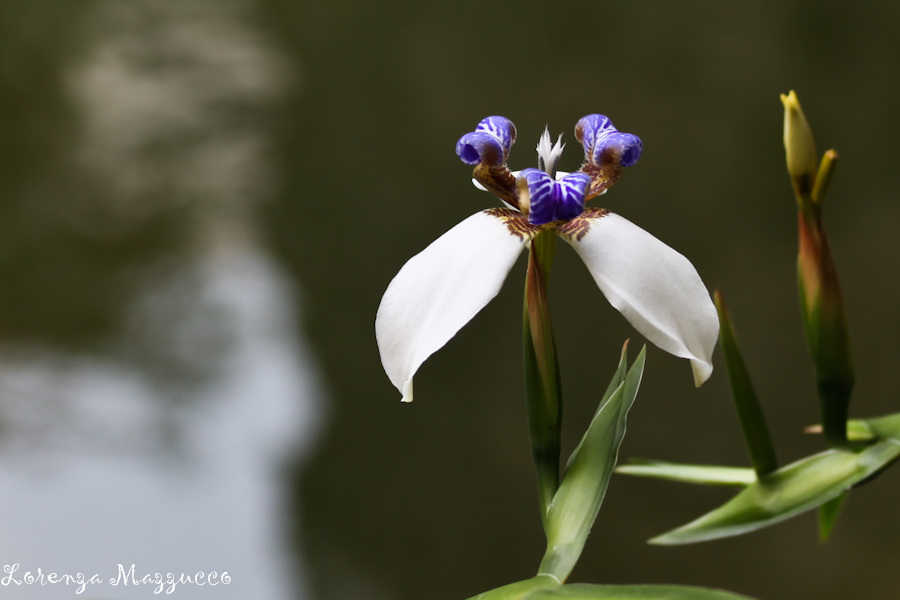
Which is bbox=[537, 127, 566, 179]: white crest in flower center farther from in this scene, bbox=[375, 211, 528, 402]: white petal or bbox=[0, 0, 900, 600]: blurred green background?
bbox=[0, 0, 900, 600]: blurred green background

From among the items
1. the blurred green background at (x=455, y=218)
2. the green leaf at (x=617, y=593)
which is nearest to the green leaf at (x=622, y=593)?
the green leaf at (x=617, y=593)

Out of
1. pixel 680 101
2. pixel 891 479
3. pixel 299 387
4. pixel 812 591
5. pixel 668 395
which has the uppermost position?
pixel 680 101

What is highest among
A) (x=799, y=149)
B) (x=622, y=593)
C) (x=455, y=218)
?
(x=455, y=218)

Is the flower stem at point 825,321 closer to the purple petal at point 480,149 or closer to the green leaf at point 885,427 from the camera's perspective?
the green leaf at point 885,427

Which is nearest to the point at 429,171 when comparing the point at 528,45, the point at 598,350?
the point at 528,45

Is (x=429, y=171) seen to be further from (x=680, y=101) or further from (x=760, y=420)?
(x=760, y=420)

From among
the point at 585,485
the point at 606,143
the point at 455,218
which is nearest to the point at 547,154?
the point at 606,143

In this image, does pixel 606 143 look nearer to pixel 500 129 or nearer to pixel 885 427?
pixel 500 129
